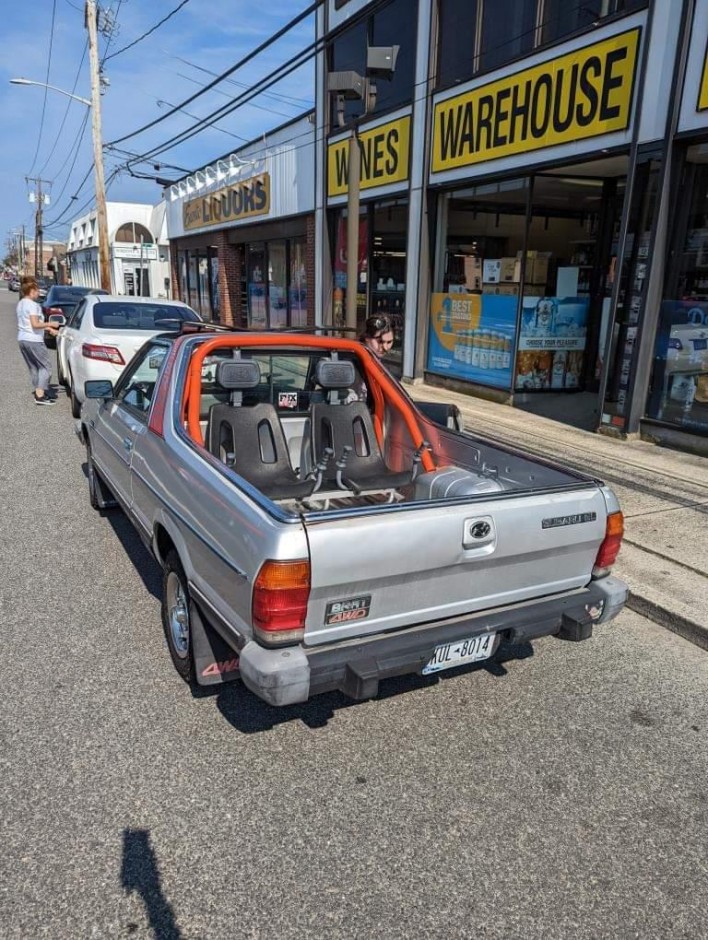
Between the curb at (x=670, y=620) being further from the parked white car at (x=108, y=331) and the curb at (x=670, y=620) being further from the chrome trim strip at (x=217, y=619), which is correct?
the parked white car at (x=108, y=331)

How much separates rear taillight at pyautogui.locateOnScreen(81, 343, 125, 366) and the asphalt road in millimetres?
5306

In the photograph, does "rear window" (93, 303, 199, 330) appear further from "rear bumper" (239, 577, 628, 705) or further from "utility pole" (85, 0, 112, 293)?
"utility pole" (85, 0, 112, 293)

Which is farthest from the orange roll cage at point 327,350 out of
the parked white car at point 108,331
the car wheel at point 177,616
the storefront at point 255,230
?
the storefront at point 255,230

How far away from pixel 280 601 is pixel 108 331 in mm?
7444

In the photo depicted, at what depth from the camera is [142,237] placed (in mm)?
41219

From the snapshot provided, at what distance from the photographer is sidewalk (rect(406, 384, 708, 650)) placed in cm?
430

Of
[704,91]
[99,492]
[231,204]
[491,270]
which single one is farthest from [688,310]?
[231,204]

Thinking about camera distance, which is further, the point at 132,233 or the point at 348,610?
the point at 132,233

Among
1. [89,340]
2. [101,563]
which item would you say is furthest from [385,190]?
[101,563]

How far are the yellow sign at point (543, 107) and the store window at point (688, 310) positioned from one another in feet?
3.62

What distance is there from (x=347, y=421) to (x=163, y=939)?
2921 mm

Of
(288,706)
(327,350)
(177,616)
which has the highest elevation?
(327,350)

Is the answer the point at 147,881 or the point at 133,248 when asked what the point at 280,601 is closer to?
the point at 147,881

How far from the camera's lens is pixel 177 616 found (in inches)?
136
